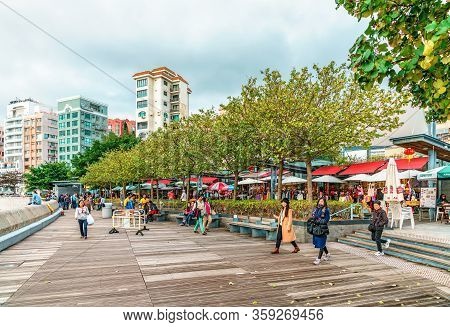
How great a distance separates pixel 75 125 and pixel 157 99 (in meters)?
30.9

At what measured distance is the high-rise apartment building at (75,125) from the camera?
297ft

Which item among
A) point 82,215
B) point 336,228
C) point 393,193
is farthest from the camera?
point 82,215

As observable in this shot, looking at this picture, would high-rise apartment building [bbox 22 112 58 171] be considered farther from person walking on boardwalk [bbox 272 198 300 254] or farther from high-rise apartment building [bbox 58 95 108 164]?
person walking on boardwalk [bbox 272 198 300 254]

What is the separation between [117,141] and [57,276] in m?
45.9

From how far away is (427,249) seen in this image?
9281 millimetres

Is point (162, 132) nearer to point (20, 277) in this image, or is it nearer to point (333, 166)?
point (333, 166)

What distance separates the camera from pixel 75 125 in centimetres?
9088

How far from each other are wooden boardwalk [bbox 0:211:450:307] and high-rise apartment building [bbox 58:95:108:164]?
8644cm

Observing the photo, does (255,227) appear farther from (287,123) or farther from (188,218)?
(188,218)

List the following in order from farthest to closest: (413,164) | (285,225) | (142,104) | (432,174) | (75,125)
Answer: (75,125) → (142,104) → (413,164) → (432,174) → (285,225)

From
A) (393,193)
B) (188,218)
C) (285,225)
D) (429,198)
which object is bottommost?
(188,218)

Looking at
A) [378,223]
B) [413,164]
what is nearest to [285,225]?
[378,223]

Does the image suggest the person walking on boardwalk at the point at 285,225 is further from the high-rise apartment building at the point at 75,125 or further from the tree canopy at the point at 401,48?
the high-rise apartment building at the point at 75,125
